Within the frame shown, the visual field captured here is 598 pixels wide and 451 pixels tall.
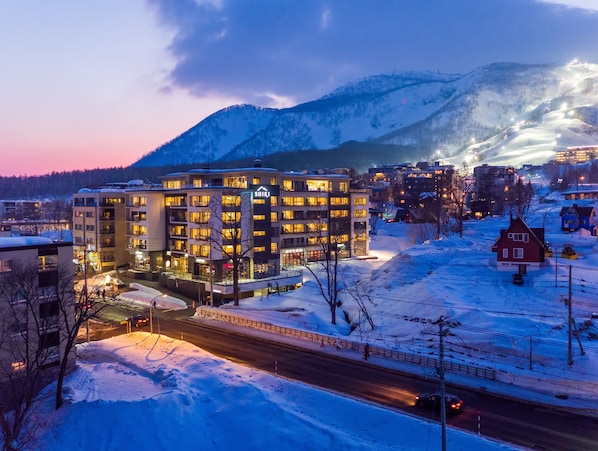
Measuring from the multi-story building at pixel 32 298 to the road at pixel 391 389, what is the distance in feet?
36.6

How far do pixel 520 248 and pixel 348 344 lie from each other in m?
23.3

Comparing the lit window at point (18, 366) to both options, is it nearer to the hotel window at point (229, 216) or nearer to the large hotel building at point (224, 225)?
the large hotel building at point (224, 225)

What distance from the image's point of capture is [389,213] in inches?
5487

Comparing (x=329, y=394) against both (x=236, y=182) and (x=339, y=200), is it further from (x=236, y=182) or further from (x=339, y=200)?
(x=339, y=200)

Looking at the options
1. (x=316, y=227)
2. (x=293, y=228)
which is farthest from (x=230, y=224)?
(x=316, y=227)

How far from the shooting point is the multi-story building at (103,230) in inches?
3142

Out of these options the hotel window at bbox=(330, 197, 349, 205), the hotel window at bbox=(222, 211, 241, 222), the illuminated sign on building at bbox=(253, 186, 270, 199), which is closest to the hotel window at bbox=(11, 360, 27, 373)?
the hotel window at bbox=(222, 211, 241, 222)

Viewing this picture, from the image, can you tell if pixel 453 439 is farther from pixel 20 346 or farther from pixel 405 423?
pixel 20 346

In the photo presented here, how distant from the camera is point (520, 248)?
49719mm

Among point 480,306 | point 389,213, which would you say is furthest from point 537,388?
point 389,213

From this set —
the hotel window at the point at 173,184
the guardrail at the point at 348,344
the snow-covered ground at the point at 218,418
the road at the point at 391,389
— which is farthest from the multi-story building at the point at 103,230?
the snow-covered ground at the point at 218,418

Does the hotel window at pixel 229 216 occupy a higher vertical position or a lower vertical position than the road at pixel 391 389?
higher

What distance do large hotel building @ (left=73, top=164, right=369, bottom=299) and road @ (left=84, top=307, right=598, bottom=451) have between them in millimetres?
19614

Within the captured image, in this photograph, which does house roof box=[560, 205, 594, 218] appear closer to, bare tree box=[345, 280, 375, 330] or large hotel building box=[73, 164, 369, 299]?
large hotel building box=[73, 164, 369, 299]
